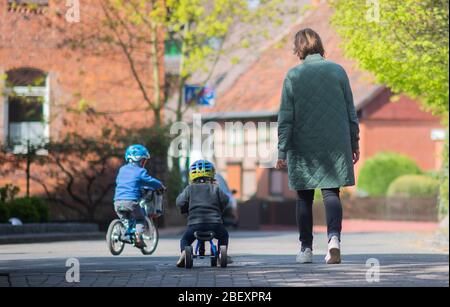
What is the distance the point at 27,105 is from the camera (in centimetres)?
3058

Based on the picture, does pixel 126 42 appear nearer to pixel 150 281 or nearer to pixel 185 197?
pixel 185 197

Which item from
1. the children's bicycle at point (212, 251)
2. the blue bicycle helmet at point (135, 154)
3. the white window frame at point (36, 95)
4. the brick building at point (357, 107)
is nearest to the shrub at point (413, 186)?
the brick building at point (357, 107)

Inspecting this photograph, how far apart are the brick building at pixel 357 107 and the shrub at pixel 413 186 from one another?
11.7 feet

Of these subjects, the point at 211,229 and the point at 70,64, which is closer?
the point at 211,229

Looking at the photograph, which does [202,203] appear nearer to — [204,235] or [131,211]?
Result: [204,235]

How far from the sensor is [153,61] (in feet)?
102

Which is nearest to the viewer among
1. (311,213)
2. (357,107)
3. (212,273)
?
(212,273)

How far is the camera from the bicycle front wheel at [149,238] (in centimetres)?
1527

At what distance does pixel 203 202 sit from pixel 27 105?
19.5m

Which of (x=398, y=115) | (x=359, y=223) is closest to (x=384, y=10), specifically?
(x=359, y=223)

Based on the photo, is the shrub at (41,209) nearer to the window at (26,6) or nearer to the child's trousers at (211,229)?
the window at (26,6)

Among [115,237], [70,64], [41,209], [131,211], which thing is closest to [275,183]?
[70,64]

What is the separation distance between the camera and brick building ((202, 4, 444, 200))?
50125 mm

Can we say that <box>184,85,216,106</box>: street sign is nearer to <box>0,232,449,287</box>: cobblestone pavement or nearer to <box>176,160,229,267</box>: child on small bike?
<box>0,232,449,287</box>: cobblestone pavement
